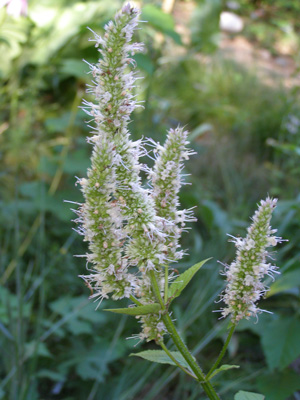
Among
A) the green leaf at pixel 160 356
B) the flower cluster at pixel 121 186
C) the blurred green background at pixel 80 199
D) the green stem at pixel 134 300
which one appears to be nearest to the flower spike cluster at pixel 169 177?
the flower cluster at pixel 121 186

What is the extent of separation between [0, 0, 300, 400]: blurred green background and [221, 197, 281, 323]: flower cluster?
87 centimetres

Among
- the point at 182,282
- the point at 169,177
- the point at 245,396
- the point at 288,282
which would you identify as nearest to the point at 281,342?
the point at 288,282

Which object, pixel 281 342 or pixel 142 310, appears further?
pixel 281 342

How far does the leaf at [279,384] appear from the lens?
7.12 feet

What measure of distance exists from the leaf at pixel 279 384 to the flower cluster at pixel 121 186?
143 centimetres

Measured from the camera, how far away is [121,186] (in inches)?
38.4

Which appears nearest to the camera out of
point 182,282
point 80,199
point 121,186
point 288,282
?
point 121,186

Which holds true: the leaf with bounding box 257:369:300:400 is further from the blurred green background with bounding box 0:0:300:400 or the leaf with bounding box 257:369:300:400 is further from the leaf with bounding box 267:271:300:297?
the leaf with bounding box 267:271:300:297

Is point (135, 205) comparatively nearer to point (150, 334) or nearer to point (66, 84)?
point (150, 334)

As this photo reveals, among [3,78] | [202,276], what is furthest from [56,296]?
[3,78]

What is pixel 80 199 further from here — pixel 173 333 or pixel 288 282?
pixel 173 333

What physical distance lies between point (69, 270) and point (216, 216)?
44.5 inches

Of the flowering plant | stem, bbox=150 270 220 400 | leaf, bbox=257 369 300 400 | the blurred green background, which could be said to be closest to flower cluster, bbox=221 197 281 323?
the flowering plant

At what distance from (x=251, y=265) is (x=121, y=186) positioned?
34 centimetres
